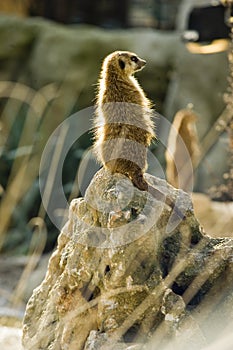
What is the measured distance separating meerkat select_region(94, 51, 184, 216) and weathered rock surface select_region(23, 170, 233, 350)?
12cm

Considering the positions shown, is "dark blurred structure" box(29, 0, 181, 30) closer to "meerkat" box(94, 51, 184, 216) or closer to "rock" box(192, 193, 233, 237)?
"rock" box(192, 193, 233, 237)

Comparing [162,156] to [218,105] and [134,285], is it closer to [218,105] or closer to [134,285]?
[218,105]

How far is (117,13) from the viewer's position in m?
11.3

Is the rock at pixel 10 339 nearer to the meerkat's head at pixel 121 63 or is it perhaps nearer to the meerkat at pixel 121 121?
the meerkat at pixel 121 121

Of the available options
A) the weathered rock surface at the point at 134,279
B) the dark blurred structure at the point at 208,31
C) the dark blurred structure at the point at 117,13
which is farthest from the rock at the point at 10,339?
the dark blurred structure at the point at 117,13

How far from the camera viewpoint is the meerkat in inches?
103

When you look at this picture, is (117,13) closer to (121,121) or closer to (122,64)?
(122,64)

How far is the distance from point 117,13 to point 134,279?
30.6 ft

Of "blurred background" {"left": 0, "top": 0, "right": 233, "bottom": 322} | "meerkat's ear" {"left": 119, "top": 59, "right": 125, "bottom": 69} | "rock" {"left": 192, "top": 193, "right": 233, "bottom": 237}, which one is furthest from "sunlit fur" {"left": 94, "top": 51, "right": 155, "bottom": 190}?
"blurred background" {"left": 0, "top": 0, "right": 233, "bottom": 322}

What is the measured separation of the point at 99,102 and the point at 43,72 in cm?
646

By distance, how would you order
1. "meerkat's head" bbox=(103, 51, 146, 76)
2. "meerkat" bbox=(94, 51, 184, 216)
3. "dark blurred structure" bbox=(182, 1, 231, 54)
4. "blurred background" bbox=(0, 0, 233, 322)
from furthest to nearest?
"dark blurred structure" bbox=(182, 1, 231, 54) < "blurred background" bbox=(0, 0, 233, 322) < "meerkat's head" bbox=(103, 51, 146, 76) < "meerkat" bbox=(94, 51, 184, 216)

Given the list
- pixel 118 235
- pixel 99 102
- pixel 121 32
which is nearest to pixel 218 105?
pixel 121 32

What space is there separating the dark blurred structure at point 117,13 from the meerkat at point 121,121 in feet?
27.4

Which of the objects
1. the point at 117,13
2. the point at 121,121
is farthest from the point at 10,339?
the point at 117,13
